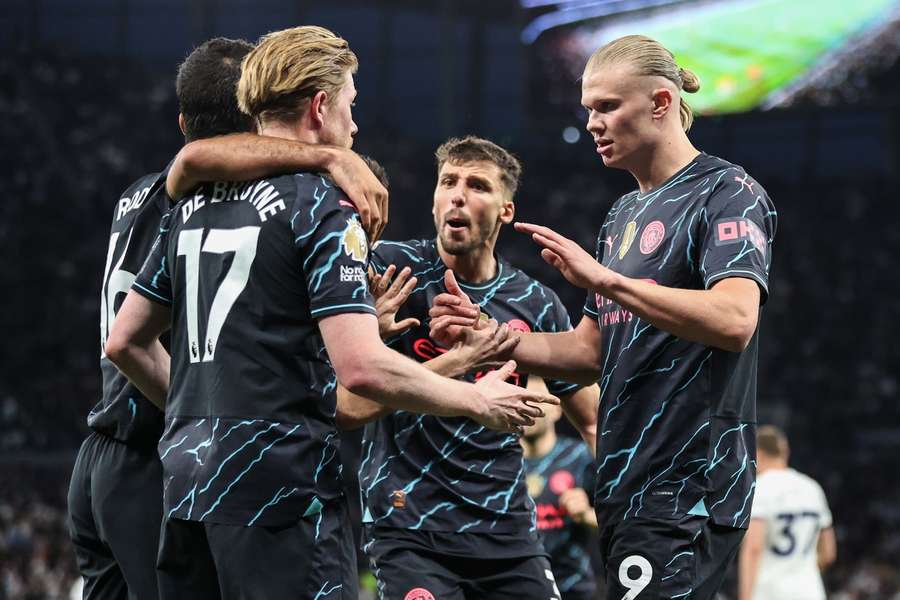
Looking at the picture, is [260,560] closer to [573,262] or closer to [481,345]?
[481,345]

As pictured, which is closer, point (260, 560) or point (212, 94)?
point (260, 560)

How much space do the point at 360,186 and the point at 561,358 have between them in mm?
1125

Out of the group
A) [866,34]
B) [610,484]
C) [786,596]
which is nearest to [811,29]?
[866,34]

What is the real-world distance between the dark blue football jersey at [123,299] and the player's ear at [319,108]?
2.77ft

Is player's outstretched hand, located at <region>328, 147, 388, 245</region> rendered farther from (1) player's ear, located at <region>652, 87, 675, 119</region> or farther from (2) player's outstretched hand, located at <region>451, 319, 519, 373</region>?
(1) player's ear, located at <region>652, 87, 675, 119</region>

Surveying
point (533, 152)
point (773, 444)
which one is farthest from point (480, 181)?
point (533, 152)

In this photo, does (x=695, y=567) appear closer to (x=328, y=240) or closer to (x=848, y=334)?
(x=328, y=240)

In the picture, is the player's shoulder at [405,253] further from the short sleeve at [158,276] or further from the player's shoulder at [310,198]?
the player's shoulder at [310,198]

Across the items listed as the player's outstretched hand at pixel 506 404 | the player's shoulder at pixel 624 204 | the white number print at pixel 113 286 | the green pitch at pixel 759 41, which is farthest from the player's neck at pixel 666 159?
the green pitch at pixel 759 41

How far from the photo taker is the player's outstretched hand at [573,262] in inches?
132

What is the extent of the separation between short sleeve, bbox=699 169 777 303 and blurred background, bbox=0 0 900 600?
14.0 metres

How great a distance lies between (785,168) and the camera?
3008 cm

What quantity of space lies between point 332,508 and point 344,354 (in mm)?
482

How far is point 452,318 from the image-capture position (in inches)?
151
